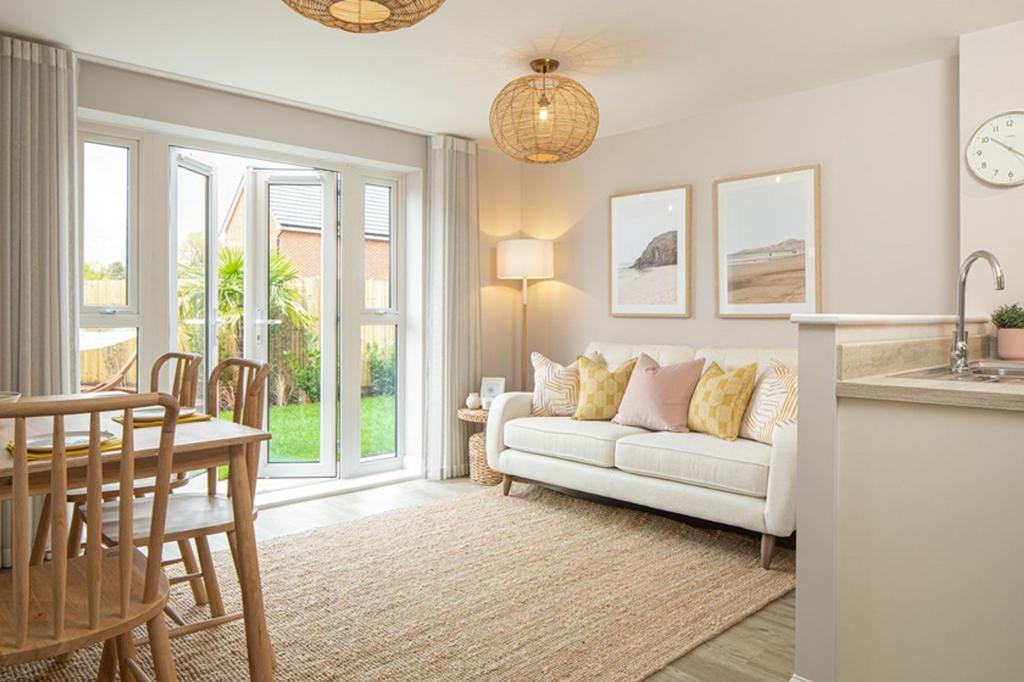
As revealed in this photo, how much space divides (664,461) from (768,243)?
1.51 meters

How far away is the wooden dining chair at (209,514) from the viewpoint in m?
2.08

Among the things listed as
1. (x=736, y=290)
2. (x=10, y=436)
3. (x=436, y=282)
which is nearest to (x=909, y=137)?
(x=736, y=290)

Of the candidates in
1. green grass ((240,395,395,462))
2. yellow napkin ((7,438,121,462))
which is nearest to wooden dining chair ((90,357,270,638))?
yellow napkin ((7,438,121,462))

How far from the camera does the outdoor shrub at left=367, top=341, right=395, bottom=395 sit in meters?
5.03

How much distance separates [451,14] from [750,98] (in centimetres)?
203

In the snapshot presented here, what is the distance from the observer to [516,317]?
5.47m

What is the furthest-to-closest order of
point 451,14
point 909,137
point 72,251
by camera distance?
point 909,137 < point 72,251 < point 451,14

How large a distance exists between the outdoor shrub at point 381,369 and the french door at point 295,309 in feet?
0.92

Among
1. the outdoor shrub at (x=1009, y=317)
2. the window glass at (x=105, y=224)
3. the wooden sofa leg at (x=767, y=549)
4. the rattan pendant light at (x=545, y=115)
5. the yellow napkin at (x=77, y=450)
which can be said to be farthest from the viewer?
the window glass at (x=105, y=224)

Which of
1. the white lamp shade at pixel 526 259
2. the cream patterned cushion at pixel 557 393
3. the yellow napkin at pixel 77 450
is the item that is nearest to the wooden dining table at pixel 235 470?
the yellow napkin at pixel 77 450

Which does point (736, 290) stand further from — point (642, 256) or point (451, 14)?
point (451, 14)

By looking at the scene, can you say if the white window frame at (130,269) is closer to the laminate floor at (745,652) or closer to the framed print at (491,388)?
the laminate floor at (745,652)

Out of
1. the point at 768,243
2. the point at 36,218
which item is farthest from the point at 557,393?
the point at 36,218

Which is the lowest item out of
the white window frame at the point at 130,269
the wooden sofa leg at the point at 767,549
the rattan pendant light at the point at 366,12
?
the wooden sofa leg at the point at 767,549
